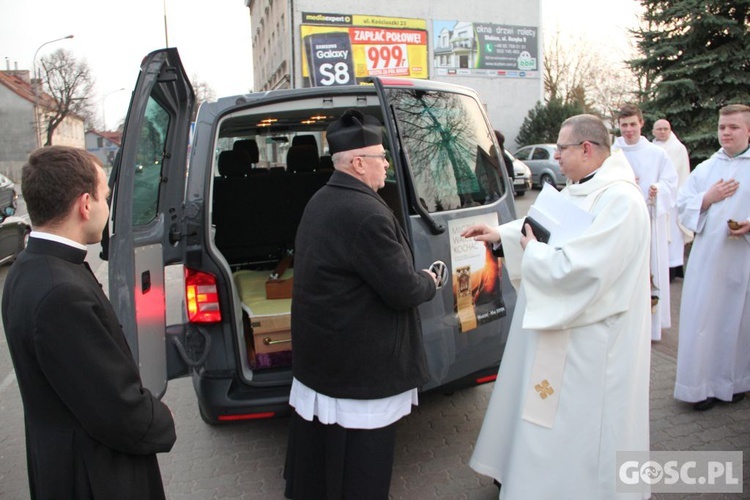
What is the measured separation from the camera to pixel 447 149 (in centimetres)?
372

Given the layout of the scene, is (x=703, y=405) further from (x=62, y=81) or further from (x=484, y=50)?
(x=62, y=81)

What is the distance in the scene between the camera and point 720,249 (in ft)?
13.5

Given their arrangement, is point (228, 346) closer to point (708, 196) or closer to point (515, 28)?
point (708, 196)

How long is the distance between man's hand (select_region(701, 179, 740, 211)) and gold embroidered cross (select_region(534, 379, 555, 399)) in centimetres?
218

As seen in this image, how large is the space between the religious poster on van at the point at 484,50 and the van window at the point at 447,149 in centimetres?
2511

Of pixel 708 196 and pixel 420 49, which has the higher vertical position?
pixel 420 49

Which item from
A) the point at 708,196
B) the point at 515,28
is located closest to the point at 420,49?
the point at 515,28

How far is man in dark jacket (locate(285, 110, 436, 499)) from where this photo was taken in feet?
8.05

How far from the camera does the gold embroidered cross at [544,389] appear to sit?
2.77m

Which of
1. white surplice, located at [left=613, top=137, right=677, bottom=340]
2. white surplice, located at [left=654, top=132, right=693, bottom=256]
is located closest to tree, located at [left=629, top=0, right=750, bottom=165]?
white surplice, located at [left=654, top=132, right=693, bottom=256]

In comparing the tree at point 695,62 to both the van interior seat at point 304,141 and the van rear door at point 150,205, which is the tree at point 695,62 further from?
the van rear door at point 150,205

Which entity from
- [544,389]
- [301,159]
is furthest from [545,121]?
[544,389]

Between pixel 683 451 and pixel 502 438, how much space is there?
139cm

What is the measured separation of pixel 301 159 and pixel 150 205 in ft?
9.26
